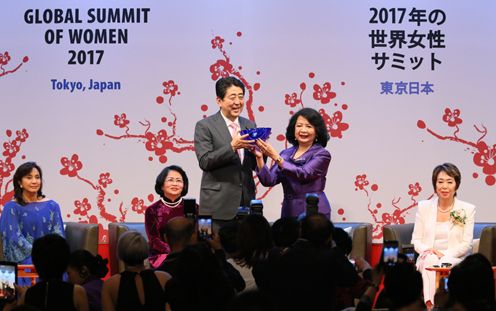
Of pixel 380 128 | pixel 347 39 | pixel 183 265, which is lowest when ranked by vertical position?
pixel 183 265

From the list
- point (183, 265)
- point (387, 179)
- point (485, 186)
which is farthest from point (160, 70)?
point (183, 265)

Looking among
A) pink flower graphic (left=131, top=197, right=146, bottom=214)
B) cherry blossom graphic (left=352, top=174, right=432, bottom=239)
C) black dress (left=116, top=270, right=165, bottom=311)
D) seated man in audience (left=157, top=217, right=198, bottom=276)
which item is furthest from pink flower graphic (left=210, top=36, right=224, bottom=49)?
black dress (left=116, top=270, right=165, bottom=311)

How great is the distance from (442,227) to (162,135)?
2335 millimetres

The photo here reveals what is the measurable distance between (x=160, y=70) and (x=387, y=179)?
6.55 feet

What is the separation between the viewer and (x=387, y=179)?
7973mm

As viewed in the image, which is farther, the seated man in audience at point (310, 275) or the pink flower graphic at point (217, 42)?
the pink flower graphic at point (217, 42)

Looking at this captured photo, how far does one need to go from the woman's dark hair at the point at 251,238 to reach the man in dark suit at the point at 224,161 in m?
1.88

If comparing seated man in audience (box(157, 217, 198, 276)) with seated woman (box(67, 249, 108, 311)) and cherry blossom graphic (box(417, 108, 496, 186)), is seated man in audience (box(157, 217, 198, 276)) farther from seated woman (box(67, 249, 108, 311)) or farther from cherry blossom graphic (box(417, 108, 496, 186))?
cherry blossom graphic (box(417, 108, 496, 186))

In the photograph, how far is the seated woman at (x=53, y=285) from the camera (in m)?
4.45

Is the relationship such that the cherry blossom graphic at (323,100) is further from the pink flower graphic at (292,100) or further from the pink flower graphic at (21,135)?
the pink flower graphic at (21,135)

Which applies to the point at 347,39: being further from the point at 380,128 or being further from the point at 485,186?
the point at 485,186

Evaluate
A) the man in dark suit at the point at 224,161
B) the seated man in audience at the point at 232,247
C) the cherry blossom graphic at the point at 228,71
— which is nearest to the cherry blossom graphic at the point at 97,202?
the cherry blossom graphic at the point at 228,71

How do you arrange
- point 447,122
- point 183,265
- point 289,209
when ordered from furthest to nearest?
point 447,122 → point 289,209 → point 183,265

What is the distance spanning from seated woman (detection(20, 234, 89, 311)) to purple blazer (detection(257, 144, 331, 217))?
2.54 m
